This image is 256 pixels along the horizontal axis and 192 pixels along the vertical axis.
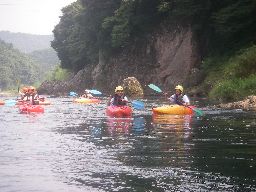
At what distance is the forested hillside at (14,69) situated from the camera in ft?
541

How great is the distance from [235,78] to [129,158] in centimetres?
2166

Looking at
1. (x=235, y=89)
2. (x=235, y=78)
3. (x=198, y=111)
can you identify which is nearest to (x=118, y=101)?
(x=198, y=111)

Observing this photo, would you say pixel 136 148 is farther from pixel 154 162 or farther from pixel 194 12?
pixel 194 12

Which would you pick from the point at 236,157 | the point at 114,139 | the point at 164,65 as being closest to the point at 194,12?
the point at 164,65

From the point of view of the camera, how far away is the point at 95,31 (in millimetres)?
63375

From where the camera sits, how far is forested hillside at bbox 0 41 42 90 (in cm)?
16500

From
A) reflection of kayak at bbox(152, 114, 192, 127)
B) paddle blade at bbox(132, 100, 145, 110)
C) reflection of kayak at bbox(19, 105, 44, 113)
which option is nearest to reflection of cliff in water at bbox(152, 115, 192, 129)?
reflection of kayak at bbox(152, 114, 192, 127)

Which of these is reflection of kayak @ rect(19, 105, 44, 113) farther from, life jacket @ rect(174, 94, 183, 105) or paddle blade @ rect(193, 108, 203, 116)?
paddle blade @ rect(193, 108, 203, 116)

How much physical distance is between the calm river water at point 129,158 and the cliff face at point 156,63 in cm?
2870

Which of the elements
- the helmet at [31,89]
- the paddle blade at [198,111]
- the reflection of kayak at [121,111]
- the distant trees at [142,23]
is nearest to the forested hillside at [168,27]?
the distant trees at [142,23]

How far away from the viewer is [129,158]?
33.0 feet

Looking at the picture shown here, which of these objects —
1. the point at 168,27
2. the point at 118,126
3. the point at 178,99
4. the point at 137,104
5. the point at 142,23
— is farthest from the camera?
the point at 142,23

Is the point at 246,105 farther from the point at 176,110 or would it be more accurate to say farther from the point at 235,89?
the point at 176,110

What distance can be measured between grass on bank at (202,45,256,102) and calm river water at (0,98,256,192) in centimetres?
1133
